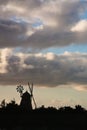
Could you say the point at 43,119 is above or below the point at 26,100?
below

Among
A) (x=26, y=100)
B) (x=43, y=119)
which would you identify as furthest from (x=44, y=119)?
(x=26, y=100)

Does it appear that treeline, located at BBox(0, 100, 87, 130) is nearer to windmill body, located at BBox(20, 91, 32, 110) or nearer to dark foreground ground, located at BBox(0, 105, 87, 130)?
dark foreground ground, located at BBox(0, 105, 87, 130)

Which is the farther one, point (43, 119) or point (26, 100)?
point (26, 100)

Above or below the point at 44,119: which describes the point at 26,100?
above

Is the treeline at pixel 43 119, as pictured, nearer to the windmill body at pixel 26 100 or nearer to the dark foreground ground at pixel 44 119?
the dark foreground ground at pixel 44 119

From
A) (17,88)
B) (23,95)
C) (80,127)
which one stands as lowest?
(80,127)

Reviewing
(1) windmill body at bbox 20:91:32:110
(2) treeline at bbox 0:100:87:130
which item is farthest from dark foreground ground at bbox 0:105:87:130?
(1) windmill body at bbox 20:91:32:110

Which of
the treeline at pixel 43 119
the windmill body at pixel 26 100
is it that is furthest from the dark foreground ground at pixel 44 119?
the windmill body at pixel 26 100

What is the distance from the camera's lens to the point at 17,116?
51.4m

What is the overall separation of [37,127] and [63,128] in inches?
128

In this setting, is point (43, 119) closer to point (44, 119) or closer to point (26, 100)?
point (44, 119)

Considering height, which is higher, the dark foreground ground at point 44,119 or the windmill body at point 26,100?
the windmill body at point 26,100

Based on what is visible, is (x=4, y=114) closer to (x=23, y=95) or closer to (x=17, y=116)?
(x=17, y=116)

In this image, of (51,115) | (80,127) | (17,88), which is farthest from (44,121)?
(17,88)
